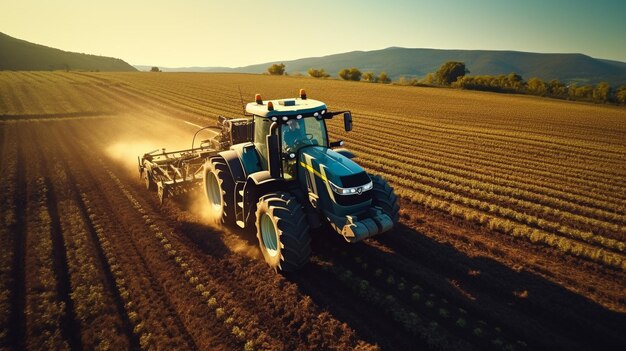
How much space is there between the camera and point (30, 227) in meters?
7.57

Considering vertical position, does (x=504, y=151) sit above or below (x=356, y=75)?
below

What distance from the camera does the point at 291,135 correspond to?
6.19 metres

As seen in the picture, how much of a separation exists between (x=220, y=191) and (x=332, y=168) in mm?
3060

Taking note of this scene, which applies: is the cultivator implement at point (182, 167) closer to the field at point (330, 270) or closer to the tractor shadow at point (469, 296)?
the field at point (330, 270)

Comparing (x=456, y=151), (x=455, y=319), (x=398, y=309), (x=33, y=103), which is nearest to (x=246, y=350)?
(x=398, y=309)

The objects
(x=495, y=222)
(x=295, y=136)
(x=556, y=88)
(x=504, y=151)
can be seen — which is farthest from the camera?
(x=556, y=88)

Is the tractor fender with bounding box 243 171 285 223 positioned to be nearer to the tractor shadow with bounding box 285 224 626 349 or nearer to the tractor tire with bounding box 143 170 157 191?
the tractor shadow with bounding box 285 224 626 349

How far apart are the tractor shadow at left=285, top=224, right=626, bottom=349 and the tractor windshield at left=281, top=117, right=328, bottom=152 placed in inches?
79.1

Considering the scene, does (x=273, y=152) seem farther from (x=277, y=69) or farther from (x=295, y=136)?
(x=277, y=69)

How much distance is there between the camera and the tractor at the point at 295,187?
209 inches

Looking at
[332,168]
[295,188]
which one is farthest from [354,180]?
[295,188]

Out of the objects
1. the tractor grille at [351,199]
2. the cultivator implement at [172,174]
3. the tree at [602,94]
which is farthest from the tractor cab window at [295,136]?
the tree at [602,94]

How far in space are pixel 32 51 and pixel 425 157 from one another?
→ 16420 cm

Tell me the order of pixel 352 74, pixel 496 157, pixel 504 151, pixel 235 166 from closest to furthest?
pixel 235 166, pixel 496 157, pixel 504 151, pixel 352 74
